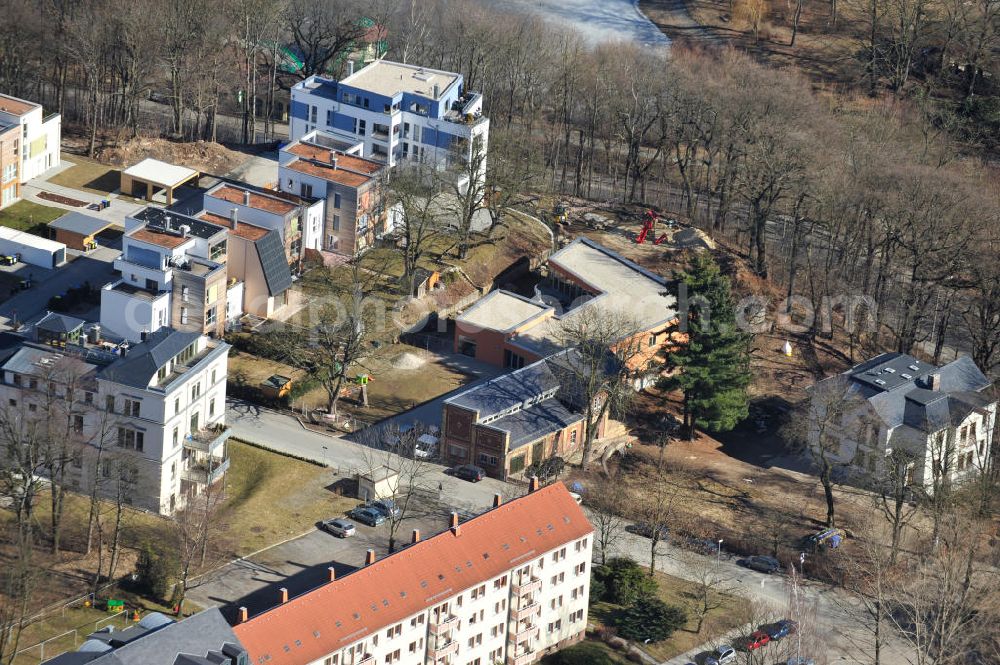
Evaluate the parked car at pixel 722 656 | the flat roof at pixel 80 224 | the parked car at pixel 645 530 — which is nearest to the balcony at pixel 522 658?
the parked car at pixel 722 656

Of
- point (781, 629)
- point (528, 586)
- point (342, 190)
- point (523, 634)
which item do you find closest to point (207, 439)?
point (528, 586)

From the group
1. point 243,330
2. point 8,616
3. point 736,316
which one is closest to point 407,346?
point 243,330

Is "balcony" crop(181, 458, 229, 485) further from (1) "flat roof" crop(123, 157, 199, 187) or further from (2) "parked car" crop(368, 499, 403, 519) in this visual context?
(1) "flat roof" crop(123, 157, 199, 187)

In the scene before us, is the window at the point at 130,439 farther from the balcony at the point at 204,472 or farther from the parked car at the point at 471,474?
the parked car at the point at 471,474

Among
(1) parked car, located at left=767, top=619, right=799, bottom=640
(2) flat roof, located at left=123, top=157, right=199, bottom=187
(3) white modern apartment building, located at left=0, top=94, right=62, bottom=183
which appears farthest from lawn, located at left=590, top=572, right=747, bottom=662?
(3) white modern apartment building, located at left=0, top=94, right=62, bottom=183

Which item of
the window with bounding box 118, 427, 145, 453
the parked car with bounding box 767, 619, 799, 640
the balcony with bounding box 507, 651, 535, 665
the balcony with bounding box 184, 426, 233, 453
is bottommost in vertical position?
the balcony with bounding box 507, 651, 535, 665

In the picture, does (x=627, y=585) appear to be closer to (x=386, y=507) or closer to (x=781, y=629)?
(x=781, y=629)
